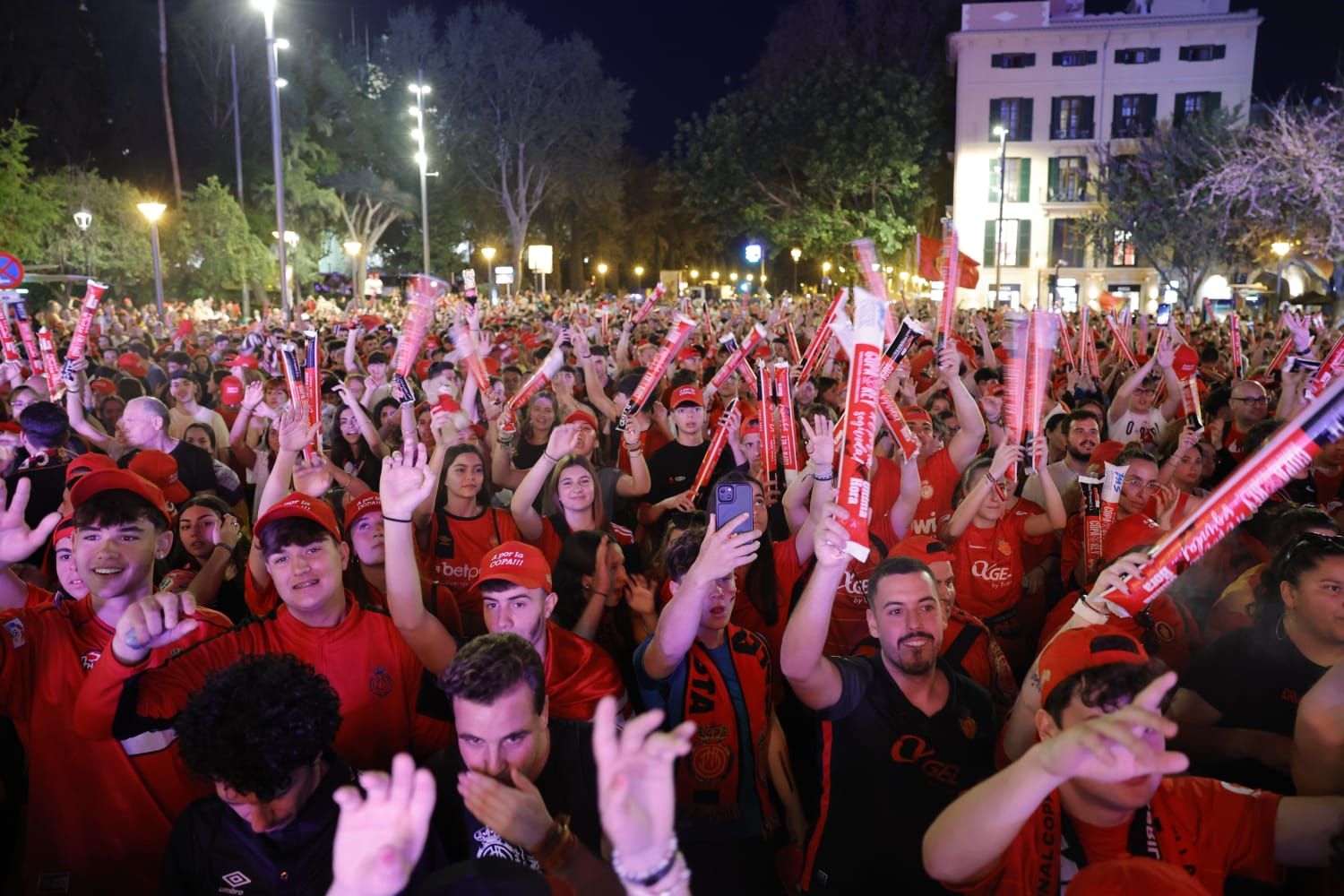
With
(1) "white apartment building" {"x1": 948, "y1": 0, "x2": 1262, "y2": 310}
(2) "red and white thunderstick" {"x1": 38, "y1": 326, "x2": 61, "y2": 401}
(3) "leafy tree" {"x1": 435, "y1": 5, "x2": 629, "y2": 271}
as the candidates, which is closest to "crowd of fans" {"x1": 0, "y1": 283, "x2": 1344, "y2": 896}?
(2) "red and white thunderstick" {"x1": 38, "y1": 326, "x2": 61, "y2": 401}

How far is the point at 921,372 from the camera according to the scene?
444 inches

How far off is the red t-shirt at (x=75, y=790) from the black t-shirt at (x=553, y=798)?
2.95ft

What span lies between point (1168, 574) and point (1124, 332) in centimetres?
1100

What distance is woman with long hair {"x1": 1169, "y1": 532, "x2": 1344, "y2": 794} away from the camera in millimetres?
3352

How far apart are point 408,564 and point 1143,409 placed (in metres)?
7.51

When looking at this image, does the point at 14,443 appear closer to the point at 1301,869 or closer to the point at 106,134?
the point at 1301,869

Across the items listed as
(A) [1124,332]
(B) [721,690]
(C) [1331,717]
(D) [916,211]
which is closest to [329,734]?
(B) [721,690]

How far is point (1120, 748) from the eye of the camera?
2.00 meters

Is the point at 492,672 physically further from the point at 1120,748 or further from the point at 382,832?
the point at 1120,748

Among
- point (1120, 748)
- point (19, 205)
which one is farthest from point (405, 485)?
point (19, 205)

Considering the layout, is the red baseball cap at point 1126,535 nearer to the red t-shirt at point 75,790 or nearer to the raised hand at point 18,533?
the red t-shirt at point 75,790

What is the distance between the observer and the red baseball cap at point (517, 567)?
11.5ft

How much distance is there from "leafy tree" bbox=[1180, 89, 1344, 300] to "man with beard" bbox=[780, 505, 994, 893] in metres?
26.4

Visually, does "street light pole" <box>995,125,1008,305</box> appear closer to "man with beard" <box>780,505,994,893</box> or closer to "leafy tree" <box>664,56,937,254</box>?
"leafy tree" <box>664,56,937,254</box>
